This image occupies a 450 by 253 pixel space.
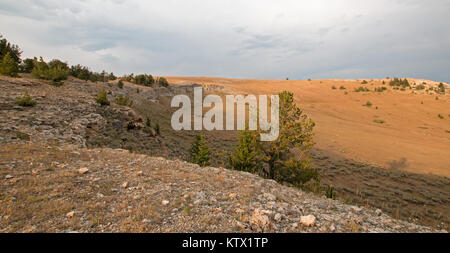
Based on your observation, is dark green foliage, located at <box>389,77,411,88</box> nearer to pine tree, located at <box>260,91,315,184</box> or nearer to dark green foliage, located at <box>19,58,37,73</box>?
pine tree, located at <box>260,91,315,184</box>

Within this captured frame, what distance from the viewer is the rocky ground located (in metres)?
3.63

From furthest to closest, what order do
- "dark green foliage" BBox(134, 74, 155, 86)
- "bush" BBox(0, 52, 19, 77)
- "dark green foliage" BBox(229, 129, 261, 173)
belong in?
"dark green foliage" BBox(134, 74, 155, 86)
"bush" BBox(0, 52, 19, 77)
"dark green foliage" BBox(229, 129, 261, 173)

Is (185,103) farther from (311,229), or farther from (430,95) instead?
(430,95)

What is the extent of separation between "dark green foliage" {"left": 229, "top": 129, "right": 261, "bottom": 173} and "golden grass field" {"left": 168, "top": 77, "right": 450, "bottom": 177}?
9618mm

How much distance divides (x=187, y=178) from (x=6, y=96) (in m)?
11.6

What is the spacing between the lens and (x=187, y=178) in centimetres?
612

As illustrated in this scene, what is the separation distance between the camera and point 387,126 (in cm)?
2481

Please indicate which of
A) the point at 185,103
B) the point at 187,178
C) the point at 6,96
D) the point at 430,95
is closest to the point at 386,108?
the point at 430,95

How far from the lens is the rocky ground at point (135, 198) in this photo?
3633mm

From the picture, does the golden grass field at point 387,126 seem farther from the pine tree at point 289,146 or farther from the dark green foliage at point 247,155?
the dark green foliage at point 247,155

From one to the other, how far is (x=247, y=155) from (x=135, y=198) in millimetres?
6060

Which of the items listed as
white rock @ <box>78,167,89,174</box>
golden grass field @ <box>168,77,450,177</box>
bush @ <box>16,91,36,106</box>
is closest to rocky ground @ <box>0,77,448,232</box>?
white rock @ <box>78,167,89,174</box>

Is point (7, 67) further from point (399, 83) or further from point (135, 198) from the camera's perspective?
point (399, 83)

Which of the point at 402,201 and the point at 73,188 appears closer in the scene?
the point at 73,188
